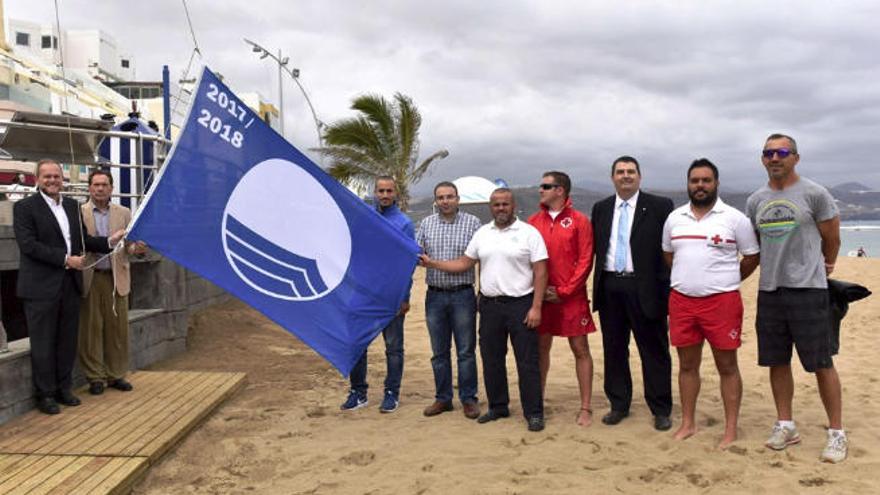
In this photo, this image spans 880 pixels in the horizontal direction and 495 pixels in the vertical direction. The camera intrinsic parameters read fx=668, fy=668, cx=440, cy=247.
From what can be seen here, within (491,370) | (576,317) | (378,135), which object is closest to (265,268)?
(491,370)

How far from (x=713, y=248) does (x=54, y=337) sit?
16.0 feet

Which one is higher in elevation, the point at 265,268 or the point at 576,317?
the point at 265,268

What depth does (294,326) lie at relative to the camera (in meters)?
4.55

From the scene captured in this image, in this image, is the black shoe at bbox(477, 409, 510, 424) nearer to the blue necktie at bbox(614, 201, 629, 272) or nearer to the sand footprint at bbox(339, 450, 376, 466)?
the sand footprint at bbox(339, 450, 376, 466)

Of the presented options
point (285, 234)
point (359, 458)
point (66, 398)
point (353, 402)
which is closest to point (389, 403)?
point (353, 402)

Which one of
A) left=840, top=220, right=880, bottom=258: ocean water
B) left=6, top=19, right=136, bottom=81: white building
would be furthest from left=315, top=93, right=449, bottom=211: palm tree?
left=6, top=19, right=136, bottom=81: white building

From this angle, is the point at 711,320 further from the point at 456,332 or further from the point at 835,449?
the point at 456,332

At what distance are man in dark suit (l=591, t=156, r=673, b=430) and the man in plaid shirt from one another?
38.7 inches

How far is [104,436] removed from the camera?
4.61 meters

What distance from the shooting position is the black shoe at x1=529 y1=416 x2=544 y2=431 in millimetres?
4992

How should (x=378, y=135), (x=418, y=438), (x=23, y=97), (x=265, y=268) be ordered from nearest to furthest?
(x=265, y=268) < (x=418, y=438) < (x=378, y=135) < (x=23, y=97)

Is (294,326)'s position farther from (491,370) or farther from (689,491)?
(689,491)

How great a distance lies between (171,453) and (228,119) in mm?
2342

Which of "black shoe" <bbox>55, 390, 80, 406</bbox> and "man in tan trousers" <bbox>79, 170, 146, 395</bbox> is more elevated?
"man in tan trousers" <bbox>79, 170, 146, 395</bbox>
